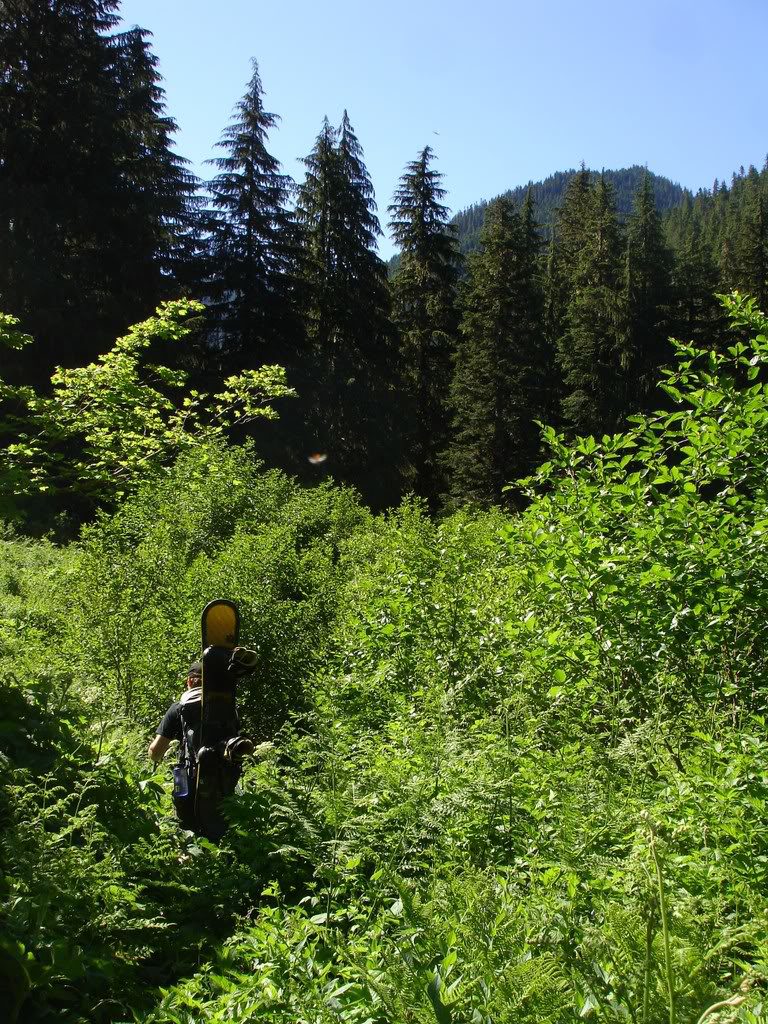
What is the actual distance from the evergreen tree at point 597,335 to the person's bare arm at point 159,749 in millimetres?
30977

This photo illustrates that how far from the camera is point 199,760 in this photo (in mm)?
4496

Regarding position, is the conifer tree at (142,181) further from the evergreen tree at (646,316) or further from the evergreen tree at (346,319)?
the evergreen tree at (646,316)

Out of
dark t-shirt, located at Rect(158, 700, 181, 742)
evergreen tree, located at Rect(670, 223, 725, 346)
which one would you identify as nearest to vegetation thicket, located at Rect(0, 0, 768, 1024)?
dark t-shirt, located at Rect(158, 700, 181, 742)

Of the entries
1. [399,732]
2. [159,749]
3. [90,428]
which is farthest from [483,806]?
[90,428]

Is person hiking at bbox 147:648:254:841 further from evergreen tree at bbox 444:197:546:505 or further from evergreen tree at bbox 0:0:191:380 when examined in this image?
evergreen tree at bbox 444:197:546:505

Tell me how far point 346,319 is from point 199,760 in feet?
99.4

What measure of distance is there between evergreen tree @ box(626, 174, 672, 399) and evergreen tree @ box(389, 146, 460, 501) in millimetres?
8581

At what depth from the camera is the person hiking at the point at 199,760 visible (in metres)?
4.48

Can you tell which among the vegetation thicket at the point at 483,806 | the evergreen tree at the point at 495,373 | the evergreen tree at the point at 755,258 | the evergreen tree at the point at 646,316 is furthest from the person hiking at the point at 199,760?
the evergreen tree at the point at 755,258

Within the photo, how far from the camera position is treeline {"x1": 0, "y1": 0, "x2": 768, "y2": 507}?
25.3m

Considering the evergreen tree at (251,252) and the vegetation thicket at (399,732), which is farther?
the evergreen tree at (251,252)

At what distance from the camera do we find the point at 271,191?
30.9 metres

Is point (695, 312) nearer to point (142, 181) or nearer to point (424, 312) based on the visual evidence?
point (424, 312)

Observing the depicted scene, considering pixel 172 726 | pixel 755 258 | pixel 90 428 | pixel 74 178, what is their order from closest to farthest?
1. pixel 172 726
2. pixel 90 428
3. pixel 74 178
4. pixel 755 258
